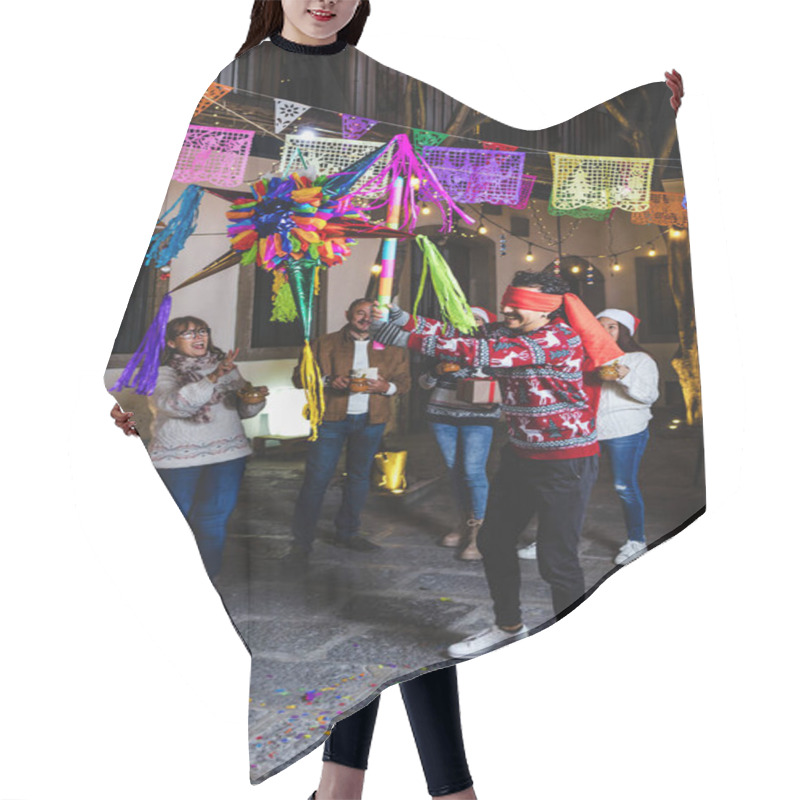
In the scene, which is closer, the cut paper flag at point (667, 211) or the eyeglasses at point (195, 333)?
the eyeglasses at point (195, 333)

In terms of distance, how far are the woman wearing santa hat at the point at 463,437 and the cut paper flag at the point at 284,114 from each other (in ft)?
1.52

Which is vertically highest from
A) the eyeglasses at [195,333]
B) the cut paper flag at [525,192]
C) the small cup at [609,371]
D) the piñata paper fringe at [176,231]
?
the cut paper flag at [525,192]

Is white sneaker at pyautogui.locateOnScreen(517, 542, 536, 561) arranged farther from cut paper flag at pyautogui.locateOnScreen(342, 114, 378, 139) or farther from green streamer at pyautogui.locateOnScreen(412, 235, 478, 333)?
cut paper flag at pyautogui.locateOnScreen(342, 114, 378, 139)

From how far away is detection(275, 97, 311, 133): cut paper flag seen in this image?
2.20 meters

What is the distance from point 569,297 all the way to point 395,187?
1.19 feet

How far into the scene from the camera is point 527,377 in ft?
7.09

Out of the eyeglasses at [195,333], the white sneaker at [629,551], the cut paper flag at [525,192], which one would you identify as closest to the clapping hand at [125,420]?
the eyeglasses at [195,333]

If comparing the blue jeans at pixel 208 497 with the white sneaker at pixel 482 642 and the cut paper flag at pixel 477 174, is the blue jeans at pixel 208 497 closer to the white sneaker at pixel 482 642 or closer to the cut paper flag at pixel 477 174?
the white sneaker at pixel 482 642

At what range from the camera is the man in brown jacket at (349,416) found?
2148 mm

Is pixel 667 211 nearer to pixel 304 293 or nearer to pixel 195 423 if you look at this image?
pixel 304 293

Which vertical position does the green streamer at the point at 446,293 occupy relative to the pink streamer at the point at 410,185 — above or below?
below

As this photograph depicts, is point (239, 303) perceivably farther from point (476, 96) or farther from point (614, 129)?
point (614, 129)

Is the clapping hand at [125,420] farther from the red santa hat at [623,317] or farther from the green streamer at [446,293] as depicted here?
the red santa hat at [623,317]

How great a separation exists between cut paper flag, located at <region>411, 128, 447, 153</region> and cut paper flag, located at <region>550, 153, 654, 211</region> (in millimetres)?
206
